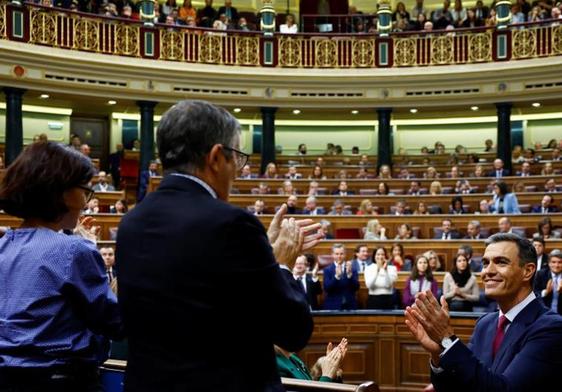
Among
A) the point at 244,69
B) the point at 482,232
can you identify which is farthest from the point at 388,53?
the point at 482,232

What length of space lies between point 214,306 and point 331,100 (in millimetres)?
13843

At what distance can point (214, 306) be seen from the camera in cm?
149

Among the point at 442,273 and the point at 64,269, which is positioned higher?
the point at 64,269

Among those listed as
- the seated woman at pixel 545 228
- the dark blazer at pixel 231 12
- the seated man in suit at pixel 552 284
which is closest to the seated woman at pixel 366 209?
the seated woman at pixel 545 228

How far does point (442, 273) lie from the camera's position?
8.30 metres

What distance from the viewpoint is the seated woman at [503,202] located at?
33.5 feet

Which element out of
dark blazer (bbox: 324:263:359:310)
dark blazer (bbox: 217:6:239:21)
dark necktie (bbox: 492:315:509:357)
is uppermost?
dark blazer (bbox: 217:6:239:21)

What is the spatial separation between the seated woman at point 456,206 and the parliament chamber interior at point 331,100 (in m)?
0.04

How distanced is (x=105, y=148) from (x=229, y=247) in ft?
51.3

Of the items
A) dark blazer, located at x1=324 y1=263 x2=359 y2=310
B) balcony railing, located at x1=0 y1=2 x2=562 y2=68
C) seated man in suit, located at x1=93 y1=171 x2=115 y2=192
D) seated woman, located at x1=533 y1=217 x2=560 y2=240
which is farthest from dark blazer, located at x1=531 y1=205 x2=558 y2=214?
seated man in suit, located at x1=93 y1=171 x2=115 y2=192

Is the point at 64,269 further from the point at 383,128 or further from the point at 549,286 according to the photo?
the point at 383,128

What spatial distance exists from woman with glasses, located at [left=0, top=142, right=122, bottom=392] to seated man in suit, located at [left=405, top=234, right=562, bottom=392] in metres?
0.84

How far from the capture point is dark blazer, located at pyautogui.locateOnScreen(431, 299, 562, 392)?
1954 millimetres

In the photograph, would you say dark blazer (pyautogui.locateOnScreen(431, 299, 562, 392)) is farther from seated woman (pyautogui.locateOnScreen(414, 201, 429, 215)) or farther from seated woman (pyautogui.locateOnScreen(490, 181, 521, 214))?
seated woman (pyautogui.locateOnScreen(414, 201, 429, 215))
